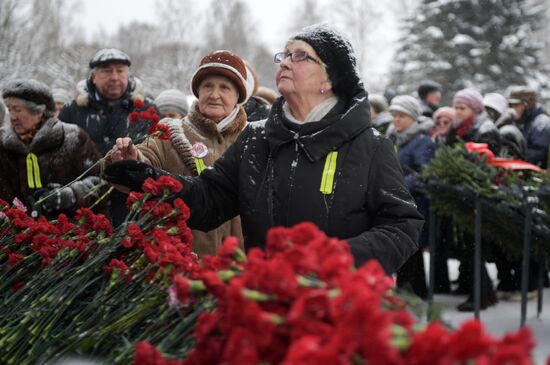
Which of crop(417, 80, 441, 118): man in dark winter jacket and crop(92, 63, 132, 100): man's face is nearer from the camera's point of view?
crop(92, 63, 132, 100): man's face

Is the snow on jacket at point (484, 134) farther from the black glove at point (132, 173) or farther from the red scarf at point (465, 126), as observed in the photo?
the black glove at point (132, 173)

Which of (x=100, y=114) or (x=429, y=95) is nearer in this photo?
(x=100, y=114)

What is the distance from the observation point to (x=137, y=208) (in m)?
2.44

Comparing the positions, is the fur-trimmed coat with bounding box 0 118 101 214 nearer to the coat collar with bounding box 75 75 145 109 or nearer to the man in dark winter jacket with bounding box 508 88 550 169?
the coat collar with bounding box 75 75 145 109

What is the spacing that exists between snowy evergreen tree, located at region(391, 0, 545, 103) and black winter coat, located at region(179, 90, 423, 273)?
76.1 feet

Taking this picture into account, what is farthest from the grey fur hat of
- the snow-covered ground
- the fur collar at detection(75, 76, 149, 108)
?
the fur collar at detection(75, 76, 149, 108)

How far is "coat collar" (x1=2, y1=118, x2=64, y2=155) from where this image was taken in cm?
402

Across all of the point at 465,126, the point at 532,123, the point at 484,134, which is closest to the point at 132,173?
the point at 484,134

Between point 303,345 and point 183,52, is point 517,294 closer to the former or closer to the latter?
point 303,345

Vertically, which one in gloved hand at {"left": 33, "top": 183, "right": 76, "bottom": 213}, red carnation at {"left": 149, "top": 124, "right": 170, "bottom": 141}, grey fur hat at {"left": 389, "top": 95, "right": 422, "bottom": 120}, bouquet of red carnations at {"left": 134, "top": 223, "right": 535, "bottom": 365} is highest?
grey fur hat at {"left": 389, "top": 95, "right": 422, "bottom": 120}

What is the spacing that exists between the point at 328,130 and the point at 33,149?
7.05ft

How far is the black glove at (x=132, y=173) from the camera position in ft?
8.53

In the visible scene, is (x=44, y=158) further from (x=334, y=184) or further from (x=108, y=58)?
(x=334, y=184)

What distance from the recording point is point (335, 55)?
2.61m
